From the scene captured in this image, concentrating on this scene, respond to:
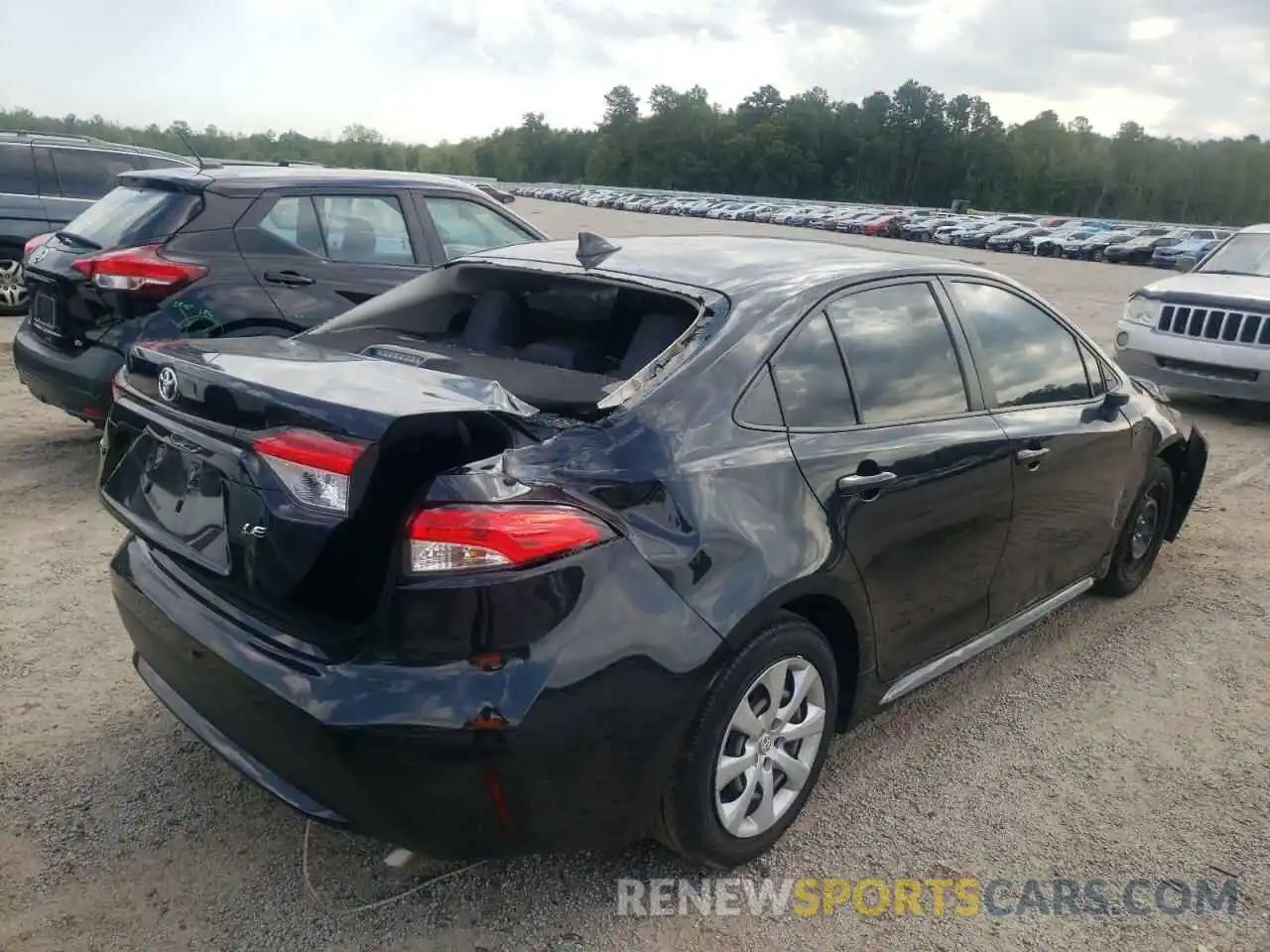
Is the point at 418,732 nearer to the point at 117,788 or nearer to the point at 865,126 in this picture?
the point at 117,788

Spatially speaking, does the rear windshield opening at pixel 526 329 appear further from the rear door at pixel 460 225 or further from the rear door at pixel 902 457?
the rear door at pixel 460 225

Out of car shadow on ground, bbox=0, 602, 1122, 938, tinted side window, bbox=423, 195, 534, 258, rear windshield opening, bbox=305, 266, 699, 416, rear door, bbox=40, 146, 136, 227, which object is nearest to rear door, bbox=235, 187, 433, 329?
tinted side window, bbox=423, 195, 534, 258

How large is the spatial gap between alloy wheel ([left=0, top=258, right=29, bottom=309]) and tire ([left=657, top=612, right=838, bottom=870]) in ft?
35.6

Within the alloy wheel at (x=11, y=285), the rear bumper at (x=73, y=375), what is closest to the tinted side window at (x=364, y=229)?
the rear bumper at (x=73, y=375)

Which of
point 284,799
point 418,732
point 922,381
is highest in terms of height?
point 922,381

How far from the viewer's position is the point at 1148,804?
3195mm

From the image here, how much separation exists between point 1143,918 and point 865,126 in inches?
5153

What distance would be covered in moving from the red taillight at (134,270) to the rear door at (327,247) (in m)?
0.41

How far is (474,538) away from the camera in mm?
2186

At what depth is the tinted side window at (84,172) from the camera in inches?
438

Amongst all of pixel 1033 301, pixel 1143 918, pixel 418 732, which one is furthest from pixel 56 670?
pixel 1033 301

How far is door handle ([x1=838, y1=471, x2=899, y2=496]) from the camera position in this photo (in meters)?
2.84

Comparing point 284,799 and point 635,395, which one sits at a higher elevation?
point 635,395

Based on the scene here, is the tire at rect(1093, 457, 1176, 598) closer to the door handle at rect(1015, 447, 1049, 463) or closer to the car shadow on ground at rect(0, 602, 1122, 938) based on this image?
the door handle at rect(1015, 447, 1049, 463)
